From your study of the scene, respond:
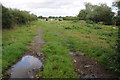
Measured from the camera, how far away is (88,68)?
7047mm

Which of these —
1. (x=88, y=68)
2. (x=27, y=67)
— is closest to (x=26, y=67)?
(x=27, y=67)

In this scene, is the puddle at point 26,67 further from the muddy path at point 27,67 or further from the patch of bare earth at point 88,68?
the patch of bare earth at point 88,68

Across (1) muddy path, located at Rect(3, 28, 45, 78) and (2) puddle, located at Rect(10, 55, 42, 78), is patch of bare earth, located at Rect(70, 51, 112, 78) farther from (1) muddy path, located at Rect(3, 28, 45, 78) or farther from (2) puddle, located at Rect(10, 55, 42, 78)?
(2) puddle, located at Rect(10, 55, 42, 78)

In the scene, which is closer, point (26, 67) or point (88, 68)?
point (88, 68)

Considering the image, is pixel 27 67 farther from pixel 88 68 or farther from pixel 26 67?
pixel 88 68

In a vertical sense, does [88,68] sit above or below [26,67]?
above

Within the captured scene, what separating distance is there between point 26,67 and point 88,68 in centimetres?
334

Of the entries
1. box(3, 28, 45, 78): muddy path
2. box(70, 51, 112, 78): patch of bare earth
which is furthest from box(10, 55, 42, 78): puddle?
box(70, 51, 112, 78): patch of bare earth

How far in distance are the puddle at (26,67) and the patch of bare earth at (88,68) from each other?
2.13m

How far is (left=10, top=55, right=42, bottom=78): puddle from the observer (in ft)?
20.7

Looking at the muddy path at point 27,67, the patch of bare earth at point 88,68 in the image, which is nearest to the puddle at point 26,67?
the muddy path at point 27,67

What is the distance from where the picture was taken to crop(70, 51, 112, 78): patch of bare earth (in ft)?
20.5

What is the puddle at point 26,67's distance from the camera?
6324 millimetres

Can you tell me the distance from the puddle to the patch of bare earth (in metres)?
2.13
